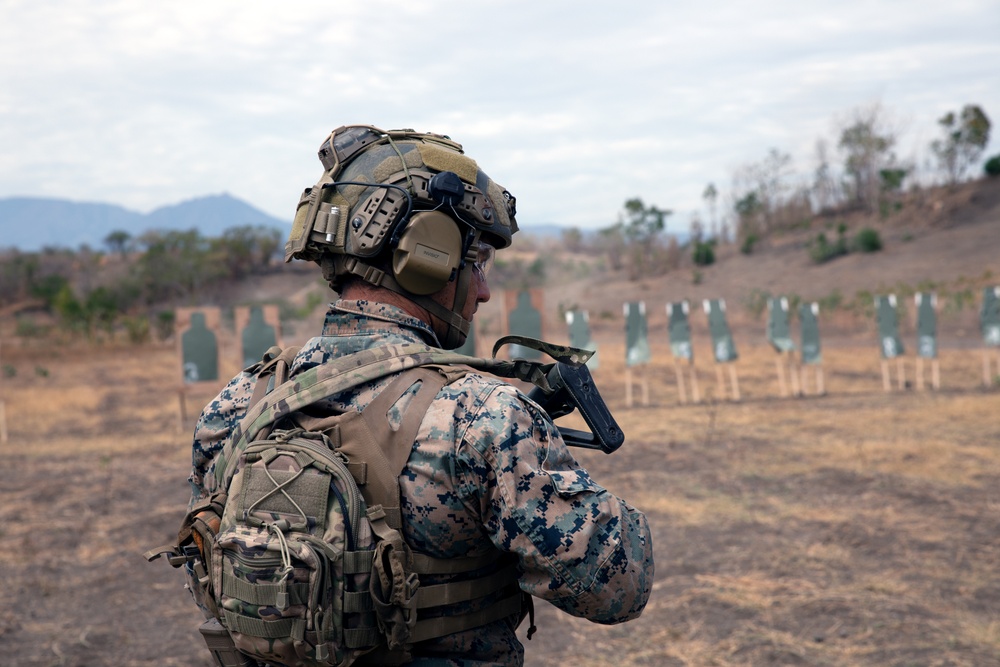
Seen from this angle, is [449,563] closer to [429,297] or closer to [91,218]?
[429,297]

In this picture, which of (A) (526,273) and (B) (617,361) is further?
(A) (526,273)

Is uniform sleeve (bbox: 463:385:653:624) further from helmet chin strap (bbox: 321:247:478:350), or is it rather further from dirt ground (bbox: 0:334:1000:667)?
dirt ground (bbox: 0:334:1000:667)

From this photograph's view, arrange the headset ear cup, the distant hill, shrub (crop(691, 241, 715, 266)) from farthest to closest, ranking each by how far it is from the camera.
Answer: the distant hill, shrub (crop(691, 241, 715, 266)), the headset ear cup

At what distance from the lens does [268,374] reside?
6.31 ft

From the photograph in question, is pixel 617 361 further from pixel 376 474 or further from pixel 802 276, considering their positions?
pixel 376 474

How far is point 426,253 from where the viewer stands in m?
1.76

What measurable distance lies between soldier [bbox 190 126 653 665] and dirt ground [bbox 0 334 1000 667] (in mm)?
2649

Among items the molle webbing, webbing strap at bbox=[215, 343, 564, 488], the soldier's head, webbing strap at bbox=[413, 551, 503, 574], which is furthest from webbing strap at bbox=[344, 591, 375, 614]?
A: the soldier's head

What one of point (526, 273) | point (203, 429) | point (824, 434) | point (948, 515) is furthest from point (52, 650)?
point (526, 273)

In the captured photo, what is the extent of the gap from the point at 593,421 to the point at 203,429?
2.76 ft

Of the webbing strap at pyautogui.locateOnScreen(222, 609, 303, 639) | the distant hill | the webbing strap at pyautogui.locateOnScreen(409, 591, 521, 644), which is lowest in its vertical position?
the webbing strap at pyautogui.locateOnScreen(409, 591, 521, 644)

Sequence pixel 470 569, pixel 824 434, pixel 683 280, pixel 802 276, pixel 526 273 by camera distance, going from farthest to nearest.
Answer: pixel 526 273, pixel 683 280, pixel 802 276, pixel 824 434, pixel 470 569

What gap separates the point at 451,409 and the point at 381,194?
0.49 meters

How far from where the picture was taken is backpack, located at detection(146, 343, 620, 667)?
1.51 metres
